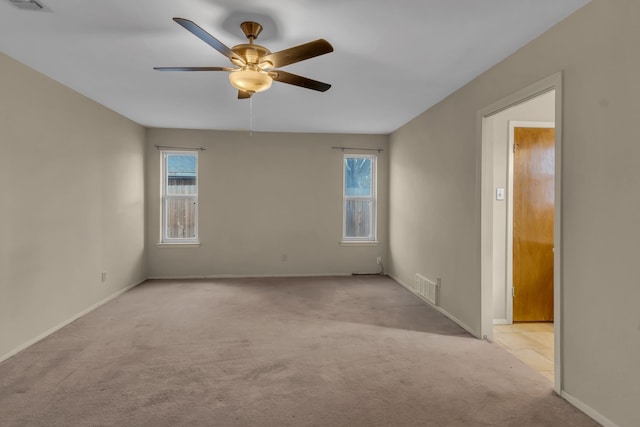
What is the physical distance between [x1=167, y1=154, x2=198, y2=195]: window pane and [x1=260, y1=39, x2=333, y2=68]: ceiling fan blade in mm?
3930

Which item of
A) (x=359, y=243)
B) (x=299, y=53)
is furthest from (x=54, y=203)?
(x=359, y=243)

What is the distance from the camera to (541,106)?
3520mm

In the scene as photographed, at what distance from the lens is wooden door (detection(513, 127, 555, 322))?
3.55 metres

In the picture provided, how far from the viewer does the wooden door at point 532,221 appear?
3549 millimetres

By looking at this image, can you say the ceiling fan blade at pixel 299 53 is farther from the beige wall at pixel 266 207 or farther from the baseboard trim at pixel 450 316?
the beige wall at pixel 266 207

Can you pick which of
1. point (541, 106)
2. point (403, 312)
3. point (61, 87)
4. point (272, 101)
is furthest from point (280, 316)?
point (541, 106)

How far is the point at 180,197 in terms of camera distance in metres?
5.68

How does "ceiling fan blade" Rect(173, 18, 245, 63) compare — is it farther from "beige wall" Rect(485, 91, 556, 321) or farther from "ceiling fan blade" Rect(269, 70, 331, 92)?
"beige wall" Rect(485, 91, 556, 321)

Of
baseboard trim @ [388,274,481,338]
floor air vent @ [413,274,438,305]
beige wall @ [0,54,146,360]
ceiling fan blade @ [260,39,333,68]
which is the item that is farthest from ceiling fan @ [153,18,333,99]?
floor air vent @ [413,274,438,305]

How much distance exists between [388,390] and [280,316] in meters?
1.74

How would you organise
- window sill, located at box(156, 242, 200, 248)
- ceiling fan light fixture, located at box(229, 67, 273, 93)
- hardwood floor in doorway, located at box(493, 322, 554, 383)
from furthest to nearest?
1. window sill, located at box(156, 242, 200, 248)
2. hardwood floor in doorway, located at box(493, 322, 554, 383)
3. ceiling fan light fixture, located at box(229, 67, 273, 93)

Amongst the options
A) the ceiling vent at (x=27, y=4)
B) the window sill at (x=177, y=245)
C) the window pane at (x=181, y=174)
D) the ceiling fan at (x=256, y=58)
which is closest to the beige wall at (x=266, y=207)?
the window sill at (x=177, y=245)

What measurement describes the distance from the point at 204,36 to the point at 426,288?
12.2 feet

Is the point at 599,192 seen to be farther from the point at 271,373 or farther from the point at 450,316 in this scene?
the point at 271,373
